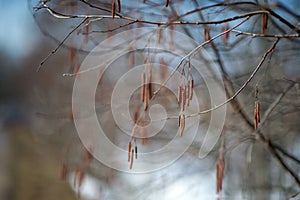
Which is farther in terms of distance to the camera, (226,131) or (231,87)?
(226,131)

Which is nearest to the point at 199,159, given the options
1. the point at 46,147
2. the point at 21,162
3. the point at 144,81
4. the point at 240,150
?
the point at 240,150

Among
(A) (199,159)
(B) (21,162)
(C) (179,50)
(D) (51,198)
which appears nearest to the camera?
(C) (179,50)

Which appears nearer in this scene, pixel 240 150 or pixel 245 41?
pixel 245 41

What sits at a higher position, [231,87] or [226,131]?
[231,87]

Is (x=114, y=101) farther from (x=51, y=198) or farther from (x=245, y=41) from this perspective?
(x=51, y=198)

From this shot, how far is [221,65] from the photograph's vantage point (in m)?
2.37

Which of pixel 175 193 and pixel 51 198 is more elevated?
pixel 175 193

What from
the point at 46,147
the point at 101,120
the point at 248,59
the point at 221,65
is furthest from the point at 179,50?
the point at 46,147

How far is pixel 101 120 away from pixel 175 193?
0.62 m

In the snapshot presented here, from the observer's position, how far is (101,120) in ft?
8.87

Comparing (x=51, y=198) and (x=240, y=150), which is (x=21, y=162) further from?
(x=240, y=150)

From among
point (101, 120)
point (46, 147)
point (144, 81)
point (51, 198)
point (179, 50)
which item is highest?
point (179, 50)

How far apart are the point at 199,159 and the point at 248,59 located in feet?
2.04

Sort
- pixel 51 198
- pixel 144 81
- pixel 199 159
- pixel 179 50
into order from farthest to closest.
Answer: pixel 51 198 < pixel 199 159 < pixel 179 50 < pixel 144 81
